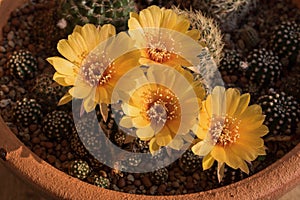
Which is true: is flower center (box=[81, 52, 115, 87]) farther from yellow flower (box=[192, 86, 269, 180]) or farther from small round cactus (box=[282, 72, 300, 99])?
small round cactus (box=[282, 72, 300, 99])

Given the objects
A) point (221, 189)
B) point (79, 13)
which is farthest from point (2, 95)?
point (221, 189)

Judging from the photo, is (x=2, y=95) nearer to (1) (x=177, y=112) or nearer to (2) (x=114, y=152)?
(2) (x=114, y=152)

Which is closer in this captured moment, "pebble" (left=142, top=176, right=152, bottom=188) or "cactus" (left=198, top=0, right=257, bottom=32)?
"pebble" (left=142, top=176, right=152, bottom=188)

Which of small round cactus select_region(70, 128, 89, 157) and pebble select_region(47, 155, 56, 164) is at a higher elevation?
small round cactus select_region(70, 128, 89, 157)

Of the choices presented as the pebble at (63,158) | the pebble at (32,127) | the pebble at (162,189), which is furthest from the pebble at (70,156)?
the pebble at (162,189)

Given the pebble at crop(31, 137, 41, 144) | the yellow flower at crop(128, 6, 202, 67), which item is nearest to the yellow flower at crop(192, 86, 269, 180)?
the yellow flower at crop(128, 6, 202, 67)

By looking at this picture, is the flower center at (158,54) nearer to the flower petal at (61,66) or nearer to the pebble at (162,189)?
the flower petal at (61,66)
